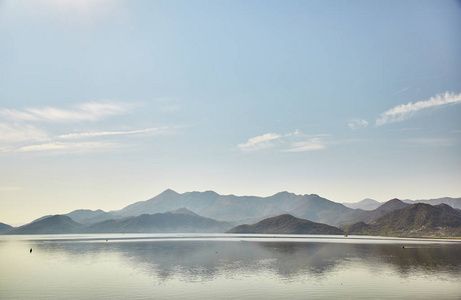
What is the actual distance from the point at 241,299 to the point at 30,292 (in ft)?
134

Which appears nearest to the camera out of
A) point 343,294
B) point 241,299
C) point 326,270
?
point 241,299

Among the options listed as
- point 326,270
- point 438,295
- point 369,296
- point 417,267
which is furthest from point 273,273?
point 417,267

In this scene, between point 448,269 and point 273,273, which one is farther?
point 448,269

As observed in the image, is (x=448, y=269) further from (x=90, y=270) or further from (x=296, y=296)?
(x=90, y=270)

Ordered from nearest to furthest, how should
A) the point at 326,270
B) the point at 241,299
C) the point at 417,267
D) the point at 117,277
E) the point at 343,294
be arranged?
the point at 241,299, the point at 343,294, the point at 117,277, the point at 326,270, the point at 417,267

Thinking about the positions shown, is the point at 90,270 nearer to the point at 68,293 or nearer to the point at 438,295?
the point at 68,293

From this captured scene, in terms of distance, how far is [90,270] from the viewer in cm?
9756

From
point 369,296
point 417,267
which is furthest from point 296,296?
point 417,267

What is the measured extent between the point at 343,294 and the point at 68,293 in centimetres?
5114

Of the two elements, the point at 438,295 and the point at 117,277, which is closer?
the point at 438,295

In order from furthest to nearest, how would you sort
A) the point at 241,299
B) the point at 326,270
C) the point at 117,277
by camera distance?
1. the point at 326,270
2. the point at 117,277
3. the point at 241,299

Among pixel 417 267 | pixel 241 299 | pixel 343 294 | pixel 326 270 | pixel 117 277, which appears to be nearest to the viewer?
pixel 241 299

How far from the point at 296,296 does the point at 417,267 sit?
60419 mm

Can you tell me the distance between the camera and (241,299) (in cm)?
5916
